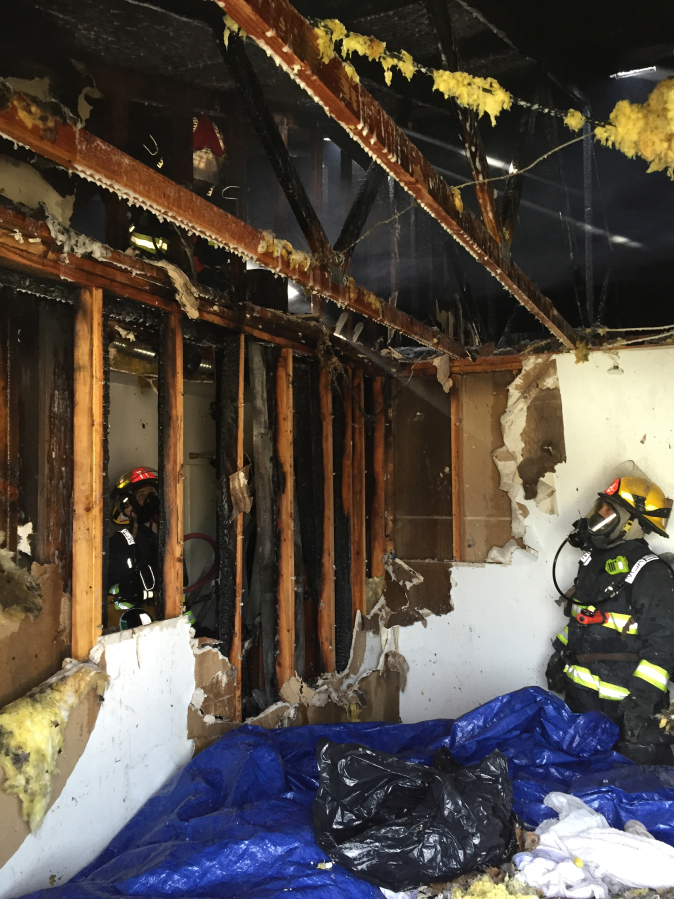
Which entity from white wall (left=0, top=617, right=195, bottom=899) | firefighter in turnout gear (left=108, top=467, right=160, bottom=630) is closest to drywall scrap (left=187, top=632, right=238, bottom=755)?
white wall (left=0, top=617, right=195, bottom=899)

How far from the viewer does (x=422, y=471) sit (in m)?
4.45

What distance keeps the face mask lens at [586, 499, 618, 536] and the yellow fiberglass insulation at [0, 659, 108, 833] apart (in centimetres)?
269

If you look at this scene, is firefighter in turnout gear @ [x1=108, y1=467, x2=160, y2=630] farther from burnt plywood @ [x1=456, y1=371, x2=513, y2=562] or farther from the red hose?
burnt plywood @ [x1=456, y1=371, x2=513, y2=562]

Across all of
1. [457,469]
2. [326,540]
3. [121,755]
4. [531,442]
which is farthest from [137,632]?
[531,442]

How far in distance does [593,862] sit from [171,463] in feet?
7.01

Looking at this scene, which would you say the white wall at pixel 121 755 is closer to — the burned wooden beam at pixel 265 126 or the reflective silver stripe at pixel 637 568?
the burned wooden beam at pixel 265 126

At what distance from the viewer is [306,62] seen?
114 centimetres

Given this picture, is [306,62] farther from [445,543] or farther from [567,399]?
[445,543]

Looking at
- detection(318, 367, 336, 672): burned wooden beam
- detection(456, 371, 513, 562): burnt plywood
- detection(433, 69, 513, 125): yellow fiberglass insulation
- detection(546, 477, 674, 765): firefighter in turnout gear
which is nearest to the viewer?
detection(433, 69, 513, 125): yellow fiberglass insulation

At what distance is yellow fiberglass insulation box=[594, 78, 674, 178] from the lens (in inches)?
58.3

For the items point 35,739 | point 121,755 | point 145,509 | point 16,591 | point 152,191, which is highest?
point 152,191

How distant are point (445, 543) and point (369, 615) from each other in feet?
2.41

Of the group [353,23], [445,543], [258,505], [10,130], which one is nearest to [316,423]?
[258,505]

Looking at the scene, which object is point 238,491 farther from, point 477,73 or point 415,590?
point 477,73
